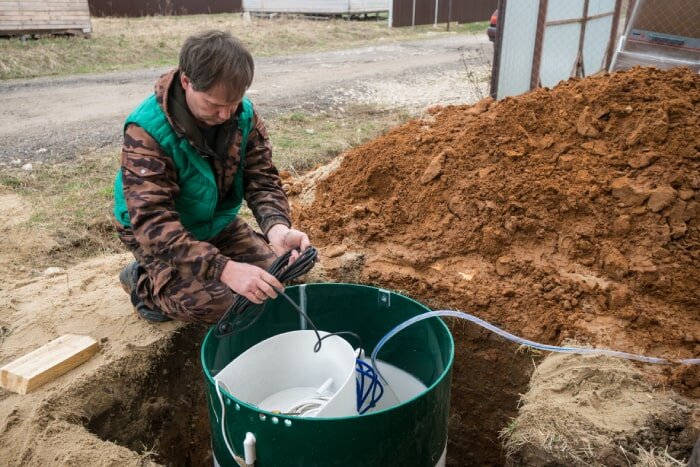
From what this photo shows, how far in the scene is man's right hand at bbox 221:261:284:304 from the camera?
1.86 m

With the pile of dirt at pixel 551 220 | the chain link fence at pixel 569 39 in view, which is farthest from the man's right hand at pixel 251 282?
the chain link fence at pixel 569 39

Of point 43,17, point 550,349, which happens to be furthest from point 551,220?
point 43,17

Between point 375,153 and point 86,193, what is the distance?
2.32m

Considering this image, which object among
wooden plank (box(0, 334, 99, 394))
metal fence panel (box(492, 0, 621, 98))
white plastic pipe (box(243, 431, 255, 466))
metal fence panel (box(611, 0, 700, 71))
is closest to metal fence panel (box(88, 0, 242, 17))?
metal fence panel (box(492, 0, 621, 98))

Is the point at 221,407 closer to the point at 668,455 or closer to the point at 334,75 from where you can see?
the point at 668,455

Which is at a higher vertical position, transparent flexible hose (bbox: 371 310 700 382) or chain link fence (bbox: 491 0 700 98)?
chain link fence (bbox: 491 0 700 98)

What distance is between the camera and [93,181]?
4555 millimetres

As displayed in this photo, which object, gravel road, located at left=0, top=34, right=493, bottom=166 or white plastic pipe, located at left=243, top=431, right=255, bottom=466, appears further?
gravel road, located at left=0, top=34, right=493, bottom=166

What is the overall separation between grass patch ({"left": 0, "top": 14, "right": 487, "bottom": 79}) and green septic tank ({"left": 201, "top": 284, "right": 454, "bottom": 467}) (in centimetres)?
893

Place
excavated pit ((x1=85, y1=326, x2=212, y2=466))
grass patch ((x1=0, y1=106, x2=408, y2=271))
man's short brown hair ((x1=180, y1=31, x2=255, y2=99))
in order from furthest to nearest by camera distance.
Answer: grass patch ((x1=0, y1=106, x2=408, y2=271)), excavated pit ((x1=85, y1=326, x2=212, y2=466)), man's short brown hair ((x1=180, y1=31, x2=255, y2=99))

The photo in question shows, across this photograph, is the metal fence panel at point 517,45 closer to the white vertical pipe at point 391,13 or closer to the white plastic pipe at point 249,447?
the white plastic pipe at point 249,447

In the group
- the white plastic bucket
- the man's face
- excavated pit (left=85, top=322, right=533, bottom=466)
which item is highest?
the man's face

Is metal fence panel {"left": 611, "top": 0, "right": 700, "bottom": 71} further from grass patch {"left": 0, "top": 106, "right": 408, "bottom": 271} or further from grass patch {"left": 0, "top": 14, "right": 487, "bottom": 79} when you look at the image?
grass patch {"left": 0, "top": 14, "right": 487, "bottom": 79}

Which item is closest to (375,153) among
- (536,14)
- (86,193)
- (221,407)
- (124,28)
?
(221,407)
